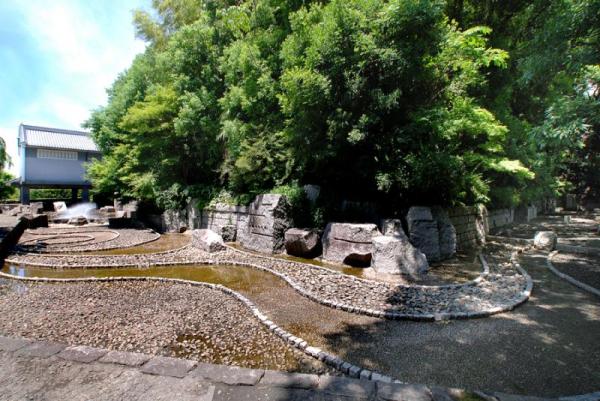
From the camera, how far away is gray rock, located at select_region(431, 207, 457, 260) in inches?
335

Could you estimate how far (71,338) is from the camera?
3.77 m

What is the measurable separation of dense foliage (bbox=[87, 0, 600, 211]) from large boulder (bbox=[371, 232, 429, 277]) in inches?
69.3

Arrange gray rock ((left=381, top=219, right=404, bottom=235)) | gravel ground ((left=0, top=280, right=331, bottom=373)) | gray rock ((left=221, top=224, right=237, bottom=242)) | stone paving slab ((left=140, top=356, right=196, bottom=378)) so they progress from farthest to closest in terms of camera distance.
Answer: gray rock ((left=221, top=224, right=237, bottom=242)), gray rock ((left=381, top=219, right=404, bottom=235)), gravel ground ((left=0, top=280, right=331, bottom=373)), stone paving slab ((left=140, top=356, right=196, bottom=378))

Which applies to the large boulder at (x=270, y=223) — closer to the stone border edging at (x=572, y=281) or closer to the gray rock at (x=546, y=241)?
the stone border edging at (x=572, y=281)

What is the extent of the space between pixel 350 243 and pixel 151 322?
4.78 metres

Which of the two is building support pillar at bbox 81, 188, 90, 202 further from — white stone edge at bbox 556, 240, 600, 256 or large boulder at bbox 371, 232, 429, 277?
white stone edge at bbox 556, 240, 600, 256

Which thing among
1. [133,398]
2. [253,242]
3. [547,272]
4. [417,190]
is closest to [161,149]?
[253,242]

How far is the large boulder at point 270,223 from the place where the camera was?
9.34 m

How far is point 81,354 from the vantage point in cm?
300

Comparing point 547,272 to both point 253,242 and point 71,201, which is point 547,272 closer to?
point 253,242

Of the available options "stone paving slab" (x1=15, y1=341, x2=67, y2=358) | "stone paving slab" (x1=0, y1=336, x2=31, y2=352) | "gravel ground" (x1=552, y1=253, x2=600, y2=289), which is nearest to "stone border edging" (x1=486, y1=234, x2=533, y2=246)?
"gravel ground" (x1=552, y1=253, x2=600, y2=289)

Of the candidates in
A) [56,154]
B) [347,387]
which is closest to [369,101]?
[347,387]

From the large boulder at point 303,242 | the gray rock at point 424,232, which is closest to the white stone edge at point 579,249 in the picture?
the gray rock at point 424,232

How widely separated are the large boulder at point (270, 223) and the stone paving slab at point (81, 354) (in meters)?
6.31
